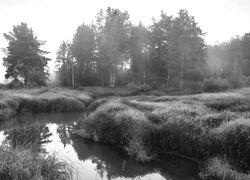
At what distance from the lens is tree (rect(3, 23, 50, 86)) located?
48000 millimetres

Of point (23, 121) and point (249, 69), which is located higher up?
point (249, 69)

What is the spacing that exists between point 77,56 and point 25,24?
35.9 feet

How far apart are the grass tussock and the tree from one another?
134 ft

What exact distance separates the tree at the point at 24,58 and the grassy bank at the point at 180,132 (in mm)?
34176

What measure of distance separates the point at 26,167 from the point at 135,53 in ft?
143

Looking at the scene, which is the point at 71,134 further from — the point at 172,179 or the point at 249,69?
the point at 249,69

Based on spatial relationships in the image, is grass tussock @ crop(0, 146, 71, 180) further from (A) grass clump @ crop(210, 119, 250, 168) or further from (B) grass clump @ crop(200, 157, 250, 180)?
(A) grass clump @ crop(210, 119, 250, 168)

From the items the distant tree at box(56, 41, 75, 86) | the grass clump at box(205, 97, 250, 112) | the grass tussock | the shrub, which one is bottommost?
the grass tussock

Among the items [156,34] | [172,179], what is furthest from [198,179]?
[156,34]

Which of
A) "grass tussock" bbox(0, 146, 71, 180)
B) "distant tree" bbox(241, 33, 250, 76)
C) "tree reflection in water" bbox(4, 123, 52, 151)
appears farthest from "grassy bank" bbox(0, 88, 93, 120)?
"distant tree" bbox(241, 33, 250, 76)

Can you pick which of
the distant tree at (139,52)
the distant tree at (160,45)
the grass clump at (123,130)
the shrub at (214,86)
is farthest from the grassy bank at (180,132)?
the distant tree at (160,45)

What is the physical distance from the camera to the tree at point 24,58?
157 feet

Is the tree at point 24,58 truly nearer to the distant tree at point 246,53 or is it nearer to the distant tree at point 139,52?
the distant tree at point 139,52

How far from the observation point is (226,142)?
412 inches
